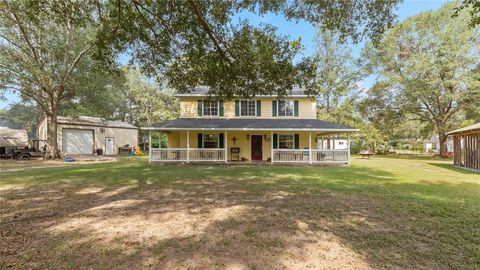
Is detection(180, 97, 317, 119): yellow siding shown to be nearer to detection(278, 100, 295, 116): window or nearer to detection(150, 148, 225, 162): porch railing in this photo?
detection(278, 100, 295, 116): window

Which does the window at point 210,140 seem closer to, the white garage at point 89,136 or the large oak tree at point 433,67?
the white garage at point 89,136

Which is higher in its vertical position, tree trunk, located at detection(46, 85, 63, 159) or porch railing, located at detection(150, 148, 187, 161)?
tree trunk, located at detection(46, 85, 63, 159)

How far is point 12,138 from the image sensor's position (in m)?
23.1

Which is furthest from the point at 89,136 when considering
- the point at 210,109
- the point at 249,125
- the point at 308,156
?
→ the point at 308,156

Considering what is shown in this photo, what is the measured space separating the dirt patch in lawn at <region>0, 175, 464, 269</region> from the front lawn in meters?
0.02

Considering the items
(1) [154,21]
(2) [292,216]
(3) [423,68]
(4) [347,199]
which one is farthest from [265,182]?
(3) [423,68]

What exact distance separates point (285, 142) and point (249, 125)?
307 cm

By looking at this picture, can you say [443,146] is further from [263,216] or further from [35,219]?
[35,219]

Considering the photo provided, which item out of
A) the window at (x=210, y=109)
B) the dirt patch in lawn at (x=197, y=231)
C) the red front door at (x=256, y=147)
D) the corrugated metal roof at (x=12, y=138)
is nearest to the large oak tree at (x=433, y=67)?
the red front door at (x=256, y=147)

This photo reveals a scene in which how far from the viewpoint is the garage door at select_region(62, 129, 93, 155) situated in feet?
77.7

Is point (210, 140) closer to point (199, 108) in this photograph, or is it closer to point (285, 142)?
point (199, 108)

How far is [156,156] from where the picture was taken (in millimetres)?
15711

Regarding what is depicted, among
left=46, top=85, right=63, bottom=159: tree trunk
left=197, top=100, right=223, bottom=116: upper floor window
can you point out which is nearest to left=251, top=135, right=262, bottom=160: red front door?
left=197, top=100, right=223, bottom=116: upper floor window

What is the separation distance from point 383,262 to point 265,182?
620 cm
